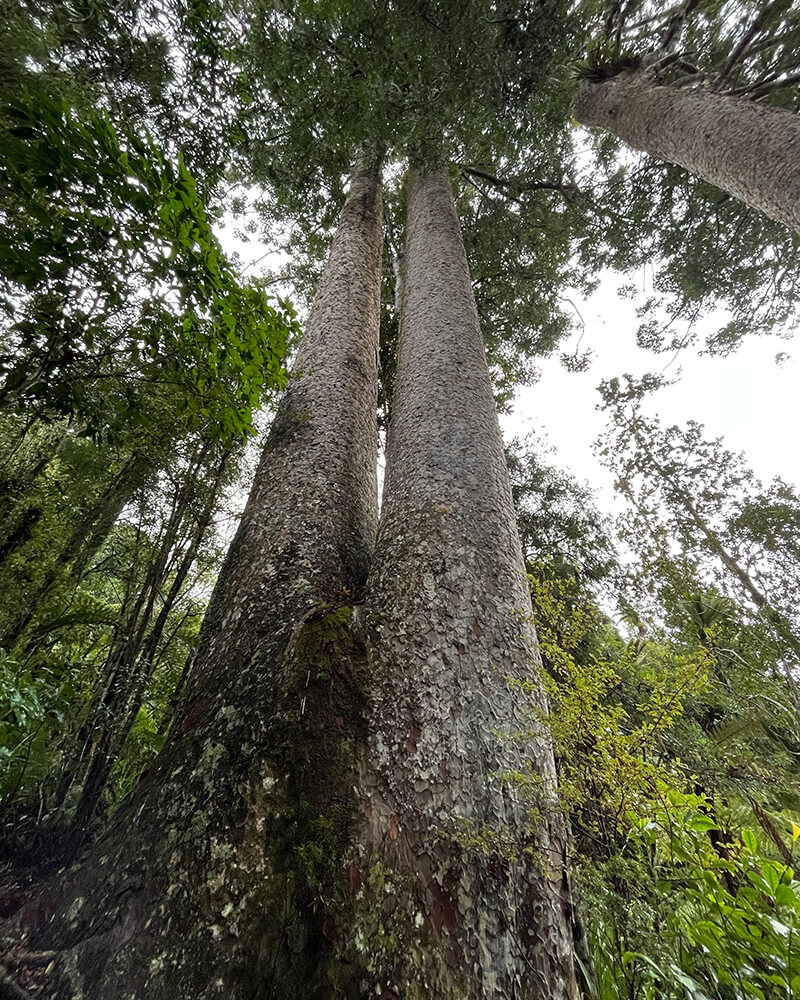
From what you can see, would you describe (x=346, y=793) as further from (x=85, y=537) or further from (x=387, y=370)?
(x=387, y=370)

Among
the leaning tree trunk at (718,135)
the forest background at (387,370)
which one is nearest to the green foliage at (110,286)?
the forest background at (387,370)

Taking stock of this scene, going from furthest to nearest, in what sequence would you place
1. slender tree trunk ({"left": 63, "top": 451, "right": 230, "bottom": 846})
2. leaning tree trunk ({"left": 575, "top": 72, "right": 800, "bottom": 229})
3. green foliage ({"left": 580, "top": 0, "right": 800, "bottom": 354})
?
green foliage ({"left": 580, "top": 0, "right": 800, "bottom": 354}) → leaning tree trunk ({"left": 575, "top": 72, "right": 800, "bottom": 229}) → slender tree trunk ({"left": 63, "top": 451, "right": 230, "bottom": 846})

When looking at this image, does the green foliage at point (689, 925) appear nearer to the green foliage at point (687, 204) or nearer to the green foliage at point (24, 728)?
the green foliage at point (24, 728)

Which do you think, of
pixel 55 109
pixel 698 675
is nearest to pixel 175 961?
pixel 698 675

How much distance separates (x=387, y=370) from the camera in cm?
528

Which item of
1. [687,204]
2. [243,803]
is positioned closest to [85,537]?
[243,803]

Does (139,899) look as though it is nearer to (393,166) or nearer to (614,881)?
(614,881)

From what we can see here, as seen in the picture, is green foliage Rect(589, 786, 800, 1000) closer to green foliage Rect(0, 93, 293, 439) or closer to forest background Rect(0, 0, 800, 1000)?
forest background Rect(0, 0, 800, 1000)

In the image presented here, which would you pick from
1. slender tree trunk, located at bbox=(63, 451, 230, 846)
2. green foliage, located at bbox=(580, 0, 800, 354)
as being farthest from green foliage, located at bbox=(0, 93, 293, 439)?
green foliage, located at bbox=(580, 0, 800, 354)

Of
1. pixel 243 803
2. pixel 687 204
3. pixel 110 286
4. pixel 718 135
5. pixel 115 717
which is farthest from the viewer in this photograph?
pixel 687 204

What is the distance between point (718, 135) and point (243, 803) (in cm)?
408

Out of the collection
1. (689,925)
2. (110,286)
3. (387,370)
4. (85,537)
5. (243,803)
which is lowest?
(689,925)

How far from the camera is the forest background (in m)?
1.17

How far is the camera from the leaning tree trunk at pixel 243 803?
2.82 feet
